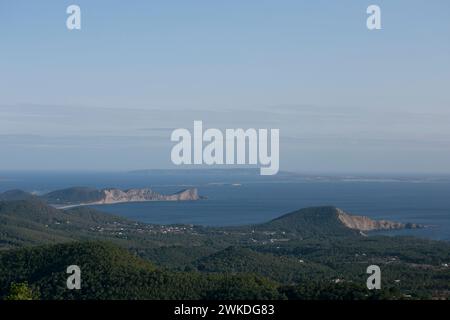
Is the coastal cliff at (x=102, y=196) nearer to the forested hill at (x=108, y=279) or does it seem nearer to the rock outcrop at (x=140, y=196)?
the rock outcrop at (x=140, y=196)

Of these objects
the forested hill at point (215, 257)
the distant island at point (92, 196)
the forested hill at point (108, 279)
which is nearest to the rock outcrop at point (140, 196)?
the distant island at point (92, 196)

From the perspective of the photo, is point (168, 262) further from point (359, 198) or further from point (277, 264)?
point (359, 198)

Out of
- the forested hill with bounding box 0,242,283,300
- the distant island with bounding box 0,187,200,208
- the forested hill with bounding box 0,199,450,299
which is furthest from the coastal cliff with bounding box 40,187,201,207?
the forested hill with bounding box 0,242,283,300

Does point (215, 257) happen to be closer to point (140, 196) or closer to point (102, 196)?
point (102, 196)

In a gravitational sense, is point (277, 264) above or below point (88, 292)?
below

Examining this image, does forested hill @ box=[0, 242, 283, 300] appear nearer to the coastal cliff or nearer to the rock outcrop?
the coastal cliff
